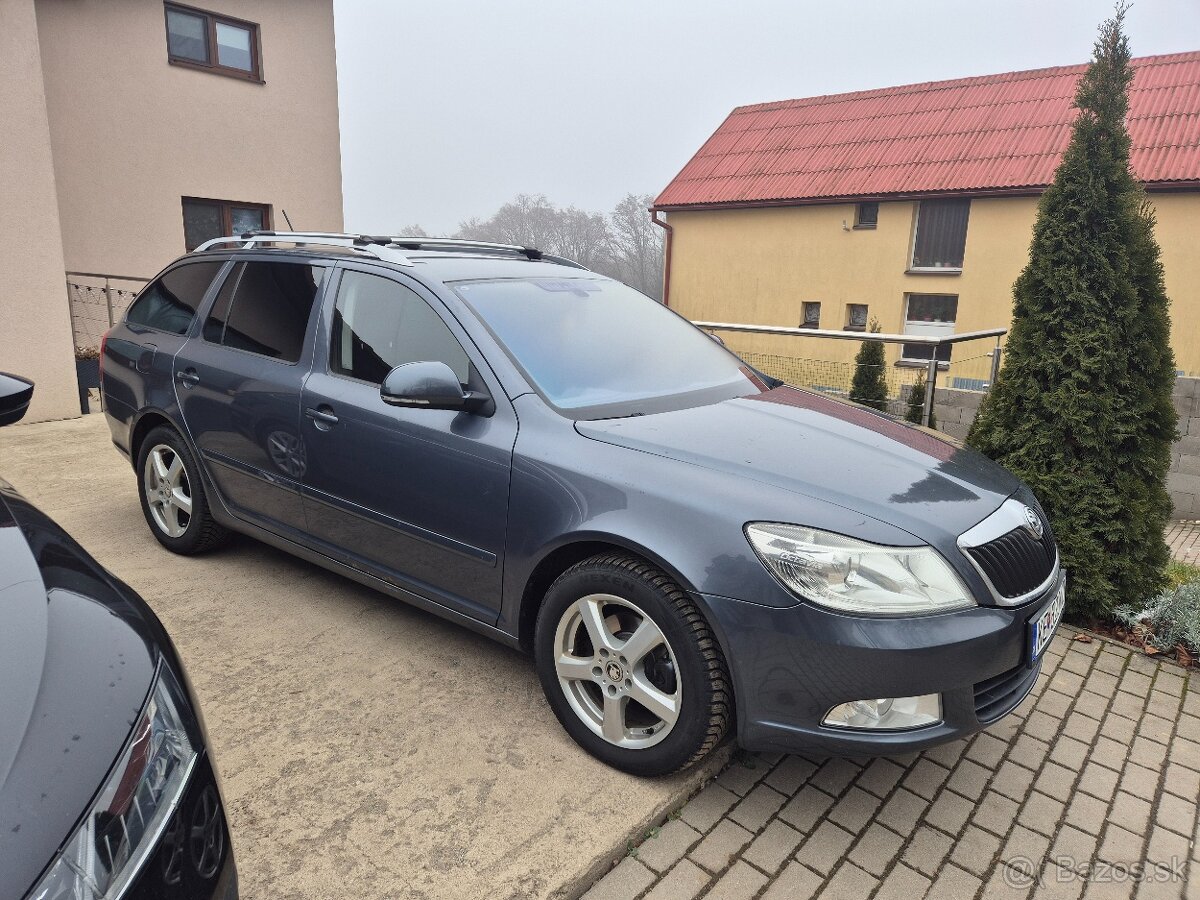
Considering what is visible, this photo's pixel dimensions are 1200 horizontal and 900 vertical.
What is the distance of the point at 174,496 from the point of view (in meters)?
4.21

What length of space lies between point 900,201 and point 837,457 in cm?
2111

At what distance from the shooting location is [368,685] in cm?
307

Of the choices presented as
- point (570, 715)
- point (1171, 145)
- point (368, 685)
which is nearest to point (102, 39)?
point (368, 685)

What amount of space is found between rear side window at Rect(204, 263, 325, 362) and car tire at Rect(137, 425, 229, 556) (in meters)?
0.66

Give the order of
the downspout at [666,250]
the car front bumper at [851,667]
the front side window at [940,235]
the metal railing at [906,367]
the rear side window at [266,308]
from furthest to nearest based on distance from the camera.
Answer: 1. the downspout at [666,250]
2. the front side window at [940,235]
3. the metal railing at [906,367]
4. the rear side window at [266,308]
5. the car front bumper at [851,667]

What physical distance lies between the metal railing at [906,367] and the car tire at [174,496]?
120 inches

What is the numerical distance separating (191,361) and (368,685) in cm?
199

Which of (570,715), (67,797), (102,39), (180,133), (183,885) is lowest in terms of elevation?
(570,715)

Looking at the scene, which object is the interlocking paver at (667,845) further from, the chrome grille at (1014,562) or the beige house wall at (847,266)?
the beige house wall at (847,266)

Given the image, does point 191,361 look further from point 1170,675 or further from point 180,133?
point 180,133

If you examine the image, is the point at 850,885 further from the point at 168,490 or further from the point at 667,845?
the point at 168,490

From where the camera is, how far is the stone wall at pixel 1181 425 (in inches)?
271

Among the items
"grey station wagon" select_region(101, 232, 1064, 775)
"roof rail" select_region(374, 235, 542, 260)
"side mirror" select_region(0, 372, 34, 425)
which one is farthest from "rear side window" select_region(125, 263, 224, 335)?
"side mirror" select_region(0, 372, 34, 425)

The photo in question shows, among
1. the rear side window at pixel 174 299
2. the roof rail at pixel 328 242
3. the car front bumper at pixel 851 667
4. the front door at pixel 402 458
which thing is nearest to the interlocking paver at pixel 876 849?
the car front bumper at pixel 851 667
